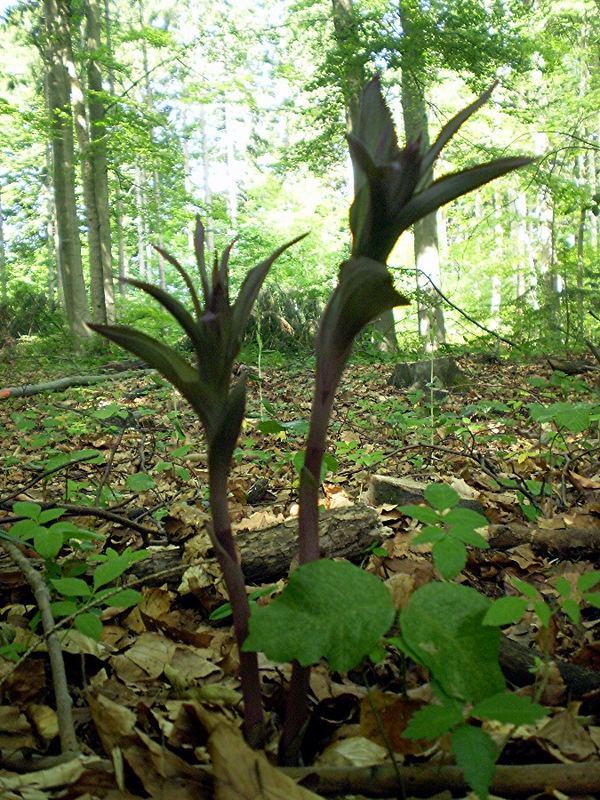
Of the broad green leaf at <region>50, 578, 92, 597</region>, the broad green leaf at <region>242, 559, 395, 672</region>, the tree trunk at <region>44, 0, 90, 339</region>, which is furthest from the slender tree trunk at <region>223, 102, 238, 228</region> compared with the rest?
the broad green leaf at <region>242, 559, 395, 672</region>

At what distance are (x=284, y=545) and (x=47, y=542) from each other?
0.68 meters

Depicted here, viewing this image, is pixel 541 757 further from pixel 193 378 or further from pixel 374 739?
pixel 193 378

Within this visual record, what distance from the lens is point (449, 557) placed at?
1063mm

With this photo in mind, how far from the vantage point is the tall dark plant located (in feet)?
2.58

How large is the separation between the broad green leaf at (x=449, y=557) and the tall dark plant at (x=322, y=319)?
28 centimetres

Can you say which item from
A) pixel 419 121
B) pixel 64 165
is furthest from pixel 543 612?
pixel 64 165

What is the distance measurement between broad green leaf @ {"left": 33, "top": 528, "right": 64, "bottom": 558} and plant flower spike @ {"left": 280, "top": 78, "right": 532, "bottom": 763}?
0.64 metres

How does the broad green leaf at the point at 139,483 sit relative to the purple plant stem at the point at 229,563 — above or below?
below

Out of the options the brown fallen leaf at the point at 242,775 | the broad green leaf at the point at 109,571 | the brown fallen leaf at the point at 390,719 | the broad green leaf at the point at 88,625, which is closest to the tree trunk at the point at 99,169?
the broad green leaf at the point at 109,571

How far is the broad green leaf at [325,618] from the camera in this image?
2.52ft

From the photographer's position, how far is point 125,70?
479 inches

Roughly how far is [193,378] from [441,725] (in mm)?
525

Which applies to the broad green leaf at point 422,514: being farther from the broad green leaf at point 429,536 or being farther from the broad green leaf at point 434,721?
the broad green leaf at point 434,721

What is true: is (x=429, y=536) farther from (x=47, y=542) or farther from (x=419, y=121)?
(x=419, y=121)
